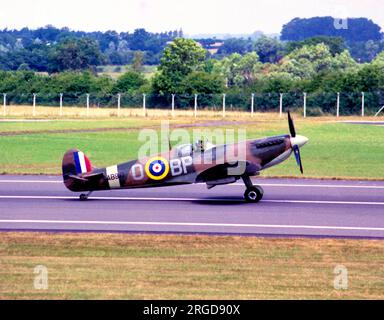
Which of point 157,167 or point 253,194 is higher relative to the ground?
point 157,167

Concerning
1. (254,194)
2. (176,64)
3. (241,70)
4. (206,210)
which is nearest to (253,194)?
(254,194)

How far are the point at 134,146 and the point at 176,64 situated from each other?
158 feet

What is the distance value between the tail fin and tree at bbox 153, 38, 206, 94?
53634 mm

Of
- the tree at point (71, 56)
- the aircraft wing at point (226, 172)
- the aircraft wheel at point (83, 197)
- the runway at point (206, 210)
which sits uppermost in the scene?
the tree at point (71, 56)

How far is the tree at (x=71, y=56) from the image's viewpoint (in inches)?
5384

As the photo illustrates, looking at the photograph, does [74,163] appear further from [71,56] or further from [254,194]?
[71,56]

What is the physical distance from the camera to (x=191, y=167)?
80.3 feet

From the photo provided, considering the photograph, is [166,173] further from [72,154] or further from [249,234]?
[249,234]

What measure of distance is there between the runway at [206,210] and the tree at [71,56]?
110 meters

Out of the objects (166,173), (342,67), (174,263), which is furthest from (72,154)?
(342,67)

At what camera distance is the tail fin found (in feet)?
80.9

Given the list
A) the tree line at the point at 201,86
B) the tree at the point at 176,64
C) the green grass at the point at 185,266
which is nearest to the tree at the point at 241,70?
the tree line at the point at 201,86

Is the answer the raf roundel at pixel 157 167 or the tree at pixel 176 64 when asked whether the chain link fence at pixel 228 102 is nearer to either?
the tree at pixel 176 64
